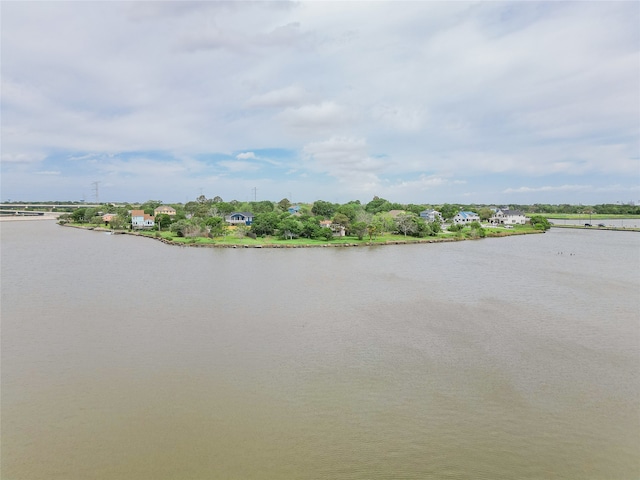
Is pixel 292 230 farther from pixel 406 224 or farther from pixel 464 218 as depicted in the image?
pixel 464 218

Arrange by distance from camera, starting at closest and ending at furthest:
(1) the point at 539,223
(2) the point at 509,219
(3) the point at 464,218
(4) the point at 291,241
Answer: (4) the point at 291,241
(1) the point at 539,223
(3) the point at 464,218
(2) the point at 509,219

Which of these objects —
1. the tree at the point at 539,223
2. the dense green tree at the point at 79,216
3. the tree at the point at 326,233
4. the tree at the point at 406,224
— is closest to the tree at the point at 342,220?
the tree at the point at 326,233

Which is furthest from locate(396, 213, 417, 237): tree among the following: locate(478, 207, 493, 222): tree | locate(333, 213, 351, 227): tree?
locate(478, 207, 493, 222): tree

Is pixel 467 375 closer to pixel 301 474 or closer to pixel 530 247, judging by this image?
pixel 301 474

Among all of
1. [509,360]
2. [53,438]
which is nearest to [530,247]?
[509,360]

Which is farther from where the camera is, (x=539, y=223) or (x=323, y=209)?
(x=323, y=209)

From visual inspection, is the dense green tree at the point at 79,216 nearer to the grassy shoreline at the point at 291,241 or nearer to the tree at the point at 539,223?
the grassy shoreline at the point at 291,241

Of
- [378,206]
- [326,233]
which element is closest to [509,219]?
[378,206]

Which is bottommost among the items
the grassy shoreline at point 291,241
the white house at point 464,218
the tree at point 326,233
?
the grassy shoreline at point 291,241
